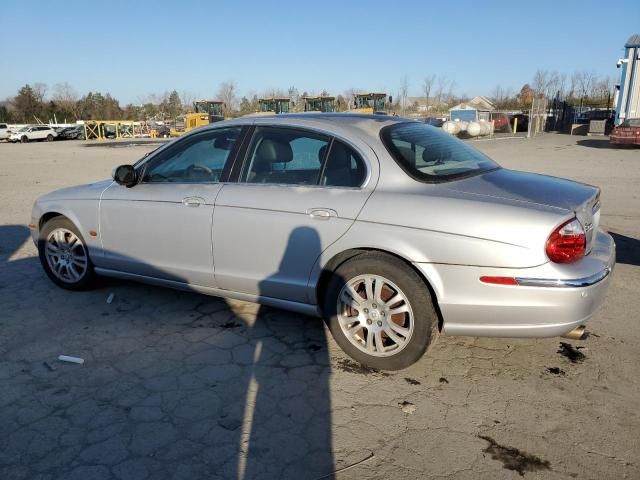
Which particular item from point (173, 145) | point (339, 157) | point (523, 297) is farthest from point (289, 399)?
point (173, 145)

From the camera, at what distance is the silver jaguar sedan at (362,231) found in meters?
2.85

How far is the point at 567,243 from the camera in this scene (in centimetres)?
282

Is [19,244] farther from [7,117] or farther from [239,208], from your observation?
[7,117]

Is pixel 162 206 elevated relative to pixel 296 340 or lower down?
elevated

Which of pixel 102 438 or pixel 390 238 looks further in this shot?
pixel 390 238

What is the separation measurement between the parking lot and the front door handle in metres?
0.97

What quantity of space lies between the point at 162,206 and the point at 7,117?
77.7 m

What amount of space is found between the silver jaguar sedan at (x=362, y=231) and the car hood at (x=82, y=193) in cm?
5

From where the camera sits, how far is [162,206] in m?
4.02

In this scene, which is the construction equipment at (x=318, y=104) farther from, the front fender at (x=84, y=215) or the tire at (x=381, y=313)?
the tire at (x=381, y=313)

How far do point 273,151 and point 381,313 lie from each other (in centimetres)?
148

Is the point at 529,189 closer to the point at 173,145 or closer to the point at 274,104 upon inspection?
the point at 173,145

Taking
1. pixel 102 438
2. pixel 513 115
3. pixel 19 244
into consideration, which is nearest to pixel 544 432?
pixel 102 438

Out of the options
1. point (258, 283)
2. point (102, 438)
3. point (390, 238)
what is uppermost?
point (390, 238)
